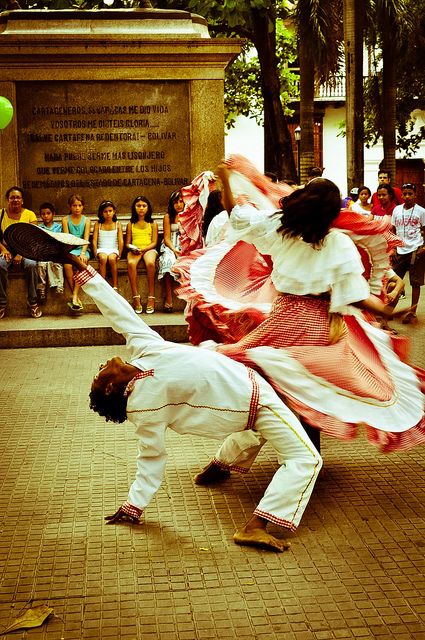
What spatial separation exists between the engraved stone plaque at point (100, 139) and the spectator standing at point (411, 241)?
2.87 metres

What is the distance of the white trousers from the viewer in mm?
4648

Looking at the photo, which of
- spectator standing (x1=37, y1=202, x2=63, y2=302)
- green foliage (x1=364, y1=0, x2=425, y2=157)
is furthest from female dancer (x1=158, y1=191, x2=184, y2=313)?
green foliage (x1=364, y1=0, x2=425, y2=157)

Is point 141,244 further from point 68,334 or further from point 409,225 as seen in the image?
point 409,225

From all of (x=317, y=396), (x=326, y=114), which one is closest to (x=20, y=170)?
(x=317, y=396)

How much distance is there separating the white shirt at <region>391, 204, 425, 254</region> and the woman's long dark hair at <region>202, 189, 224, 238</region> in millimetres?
4600

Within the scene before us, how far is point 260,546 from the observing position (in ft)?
15.2

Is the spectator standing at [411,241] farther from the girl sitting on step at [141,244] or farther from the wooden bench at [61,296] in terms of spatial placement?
the girl sitting on step at [141,244]

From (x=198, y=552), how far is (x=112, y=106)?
847 cm

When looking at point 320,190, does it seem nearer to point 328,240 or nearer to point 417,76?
point 328,240

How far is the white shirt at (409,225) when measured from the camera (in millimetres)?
12602

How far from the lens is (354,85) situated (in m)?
20.0

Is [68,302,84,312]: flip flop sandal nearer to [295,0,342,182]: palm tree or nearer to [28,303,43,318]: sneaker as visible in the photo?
[28,303,43,318]: sneaker

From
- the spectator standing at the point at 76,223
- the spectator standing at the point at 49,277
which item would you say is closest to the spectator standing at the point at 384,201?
the spectator standing at the point at 76,223

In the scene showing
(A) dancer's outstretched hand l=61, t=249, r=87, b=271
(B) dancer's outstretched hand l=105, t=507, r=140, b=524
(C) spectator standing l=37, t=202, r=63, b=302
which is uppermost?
(A) dancer's outstretched hand l=61, t=249, r=87, b=271
